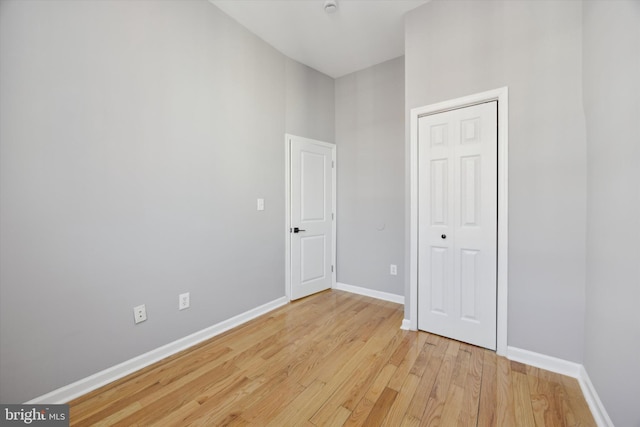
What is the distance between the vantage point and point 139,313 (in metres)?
1.87

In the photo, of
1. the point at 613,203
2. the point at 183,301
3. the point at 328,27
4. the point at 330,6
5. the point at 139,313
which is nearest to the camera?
the point at 613,203

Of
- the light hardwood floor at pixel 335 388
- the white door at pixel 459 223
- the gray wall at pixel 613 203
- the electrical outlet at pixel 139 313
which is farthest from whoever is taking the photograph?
the white door at pixel 459 223

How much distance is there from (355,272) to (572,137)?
8.30 feet

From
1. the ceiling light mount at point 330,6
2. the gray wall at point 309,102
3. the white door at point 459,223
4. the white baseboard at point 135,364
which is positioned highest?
the ceiling light mount at point 330,6

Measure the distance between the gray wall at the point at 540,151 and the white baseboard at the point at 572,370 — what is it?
48 mm

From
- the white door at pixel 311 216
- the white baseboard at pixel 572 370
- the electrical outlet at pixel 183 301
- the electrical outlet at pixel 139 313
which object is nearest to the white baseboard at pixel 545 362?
the white baseboard at pixel 572 370

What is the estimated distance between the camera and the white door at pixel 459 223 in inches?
80.7

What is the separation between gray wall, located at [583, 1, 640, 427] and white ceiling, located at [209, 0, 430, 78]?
149 centimetres

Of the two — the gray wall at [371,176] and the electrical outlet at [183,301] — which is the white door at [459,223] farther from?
the electrical outlet at [183,301]

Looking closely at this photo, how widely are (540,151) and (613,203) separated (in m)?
0.64

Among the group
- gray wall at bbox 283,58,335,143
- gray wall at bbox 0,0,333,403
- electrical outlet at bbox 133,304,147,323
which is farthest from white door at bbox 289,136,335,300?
electrical outlet at bbox 133,304,147,323

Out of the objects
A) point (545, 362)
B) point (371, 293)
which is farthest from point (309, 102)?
point (545, 362)

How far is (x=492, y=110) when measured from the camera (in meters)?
2.02

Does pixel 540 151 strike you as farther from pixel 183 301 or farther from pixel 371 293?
pixel 183 301
